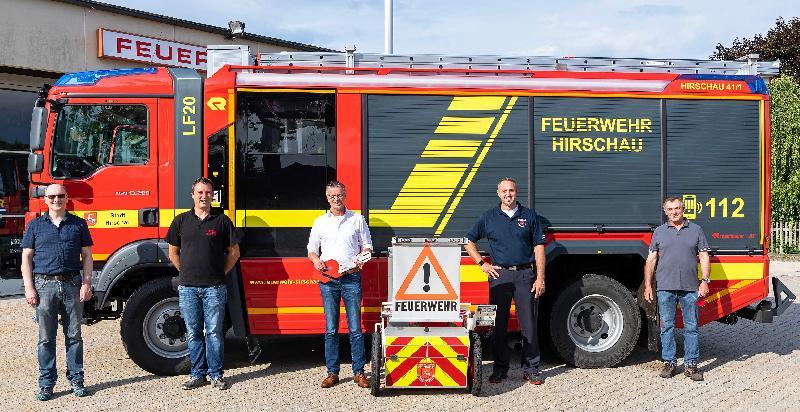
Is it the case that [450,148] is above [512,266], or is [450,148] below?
above

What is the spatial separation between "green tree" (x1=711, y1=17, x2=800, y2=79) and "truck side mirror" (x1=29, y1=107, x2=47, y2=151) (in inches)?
1076

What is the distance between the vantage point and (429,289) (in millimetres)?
6527

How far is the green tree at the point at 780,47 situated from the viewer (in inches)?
1122

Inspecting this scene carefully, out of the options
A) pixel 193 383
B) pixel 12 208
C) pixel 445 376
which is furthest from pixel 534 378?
pixel 12 208

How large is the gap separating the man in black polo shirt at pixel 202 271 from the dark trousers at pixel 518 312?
96.6 inches

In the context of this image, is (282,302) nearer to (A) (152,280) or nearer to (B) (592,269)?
(A) (152,280)

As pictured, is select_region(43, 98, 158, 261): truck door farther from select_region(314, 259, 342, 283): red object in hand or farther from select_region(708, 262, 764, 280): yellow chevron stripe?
select_region(708, 262, 764, 280): yellow chevron stripe

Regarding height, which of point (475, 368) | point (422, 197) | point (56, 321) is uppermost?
point (422, 197)

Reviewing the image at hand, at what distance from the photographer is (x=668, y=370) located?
702 centimetres

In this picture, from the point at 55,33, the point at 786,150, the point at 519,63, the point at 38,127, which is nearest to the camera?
the point at 38,127

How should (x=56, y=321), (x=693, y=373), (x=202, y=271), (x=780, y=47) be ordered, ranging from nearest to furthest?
(x=56, y=321)
(x=202, y=271)
(x=693, y=373)
(x=780, y=47)

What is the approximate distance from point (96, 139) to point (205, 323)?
2.04 meters

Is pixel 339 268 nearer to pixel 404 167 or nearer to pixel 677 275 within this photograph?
pixel 404 167

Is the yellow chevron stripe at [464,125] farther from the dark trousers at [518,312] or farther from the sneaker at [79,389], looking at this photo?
the sneaker at [79,389]
